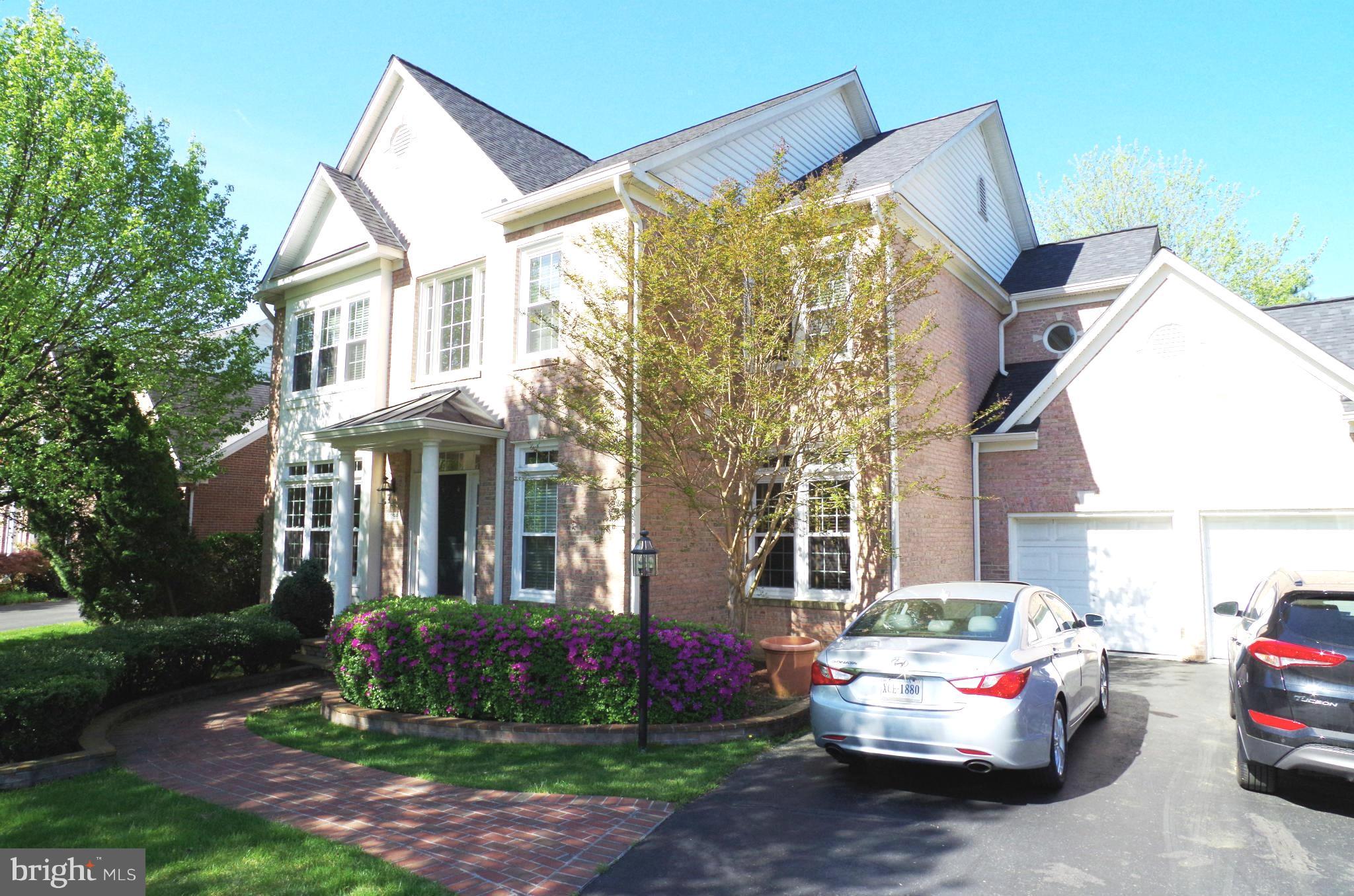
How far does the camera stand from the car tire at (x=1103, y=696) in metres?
8.49

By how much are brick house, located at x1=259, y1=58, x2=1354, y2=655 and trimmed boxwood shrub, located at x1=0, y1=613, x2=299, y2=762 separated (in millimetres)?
2490

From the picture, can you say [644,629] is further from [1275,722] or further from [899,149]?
[899,149]

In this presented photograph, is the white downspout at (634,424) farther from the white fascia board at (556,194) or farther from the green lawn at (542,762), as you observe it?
the green lawn at (542,762)

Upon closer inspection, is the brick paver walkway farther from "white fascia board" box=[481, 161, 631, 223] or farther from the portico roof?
"white fascia board" box=[481, 161, 631, 223]

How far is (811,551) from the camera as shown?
1191 centimetres

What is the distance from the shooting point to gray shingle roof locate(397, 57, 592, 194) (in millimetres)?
14086

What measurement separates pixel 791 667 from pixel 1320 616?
509 cm

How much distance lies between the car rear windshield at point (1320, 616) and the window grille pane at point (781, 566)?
672 centimetres

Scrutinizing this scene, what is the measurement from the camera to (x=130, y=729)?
8.98 meters

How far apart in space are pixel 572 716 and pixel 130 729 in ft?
16.4

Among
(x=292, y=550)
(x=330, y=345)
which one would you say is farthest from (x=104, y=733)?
(x=330, y=345)

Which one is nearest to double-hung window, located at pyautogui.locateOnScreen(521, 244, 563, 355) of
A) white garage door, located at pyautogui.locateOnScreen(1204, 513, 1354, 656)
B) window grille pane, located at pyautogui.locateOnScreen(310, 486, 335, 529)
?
window grille pane, located at pyautogui.locateOnScreen(310, 486, 335, 529)

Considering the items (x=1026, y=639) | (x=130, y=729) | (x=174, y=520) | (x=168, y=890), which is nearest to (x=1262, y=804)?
(x=1026, y=639)

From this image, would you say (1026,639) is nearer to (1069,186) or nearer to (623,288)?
(623,288)
